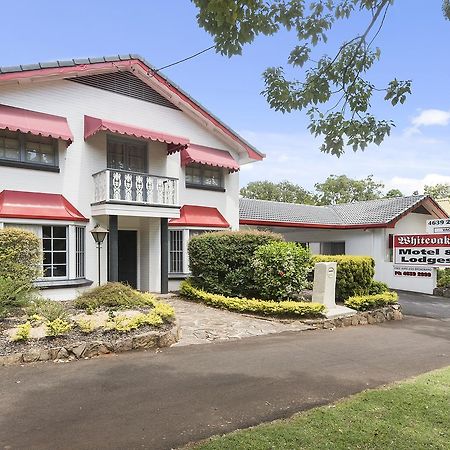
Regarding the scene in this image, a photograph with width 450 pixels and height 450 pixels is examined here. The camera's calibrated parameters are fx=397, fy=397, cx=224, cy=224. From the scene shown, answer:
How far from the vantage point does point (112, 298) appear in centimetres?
982

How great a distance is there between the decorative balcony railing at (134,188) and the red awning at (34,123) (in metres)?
1.65

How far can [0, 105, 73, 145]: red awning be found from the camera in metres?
11.4

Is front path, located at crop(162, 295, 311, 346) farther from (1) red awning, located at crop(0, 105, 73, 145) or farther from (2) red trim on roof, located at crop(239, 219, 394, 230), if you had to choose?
(2) red trim on roof, located at crop(239, 219, 394, 230)

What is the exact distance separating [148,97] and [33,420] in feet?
41.6

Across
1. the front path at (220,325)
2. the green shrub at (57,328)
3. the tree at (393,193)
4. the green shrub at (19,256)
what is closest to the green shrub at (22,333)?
the green shrub at (57,328)

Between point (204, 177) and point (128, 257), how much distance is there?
4.45 metres

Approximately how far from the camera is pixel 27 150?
40.2ft

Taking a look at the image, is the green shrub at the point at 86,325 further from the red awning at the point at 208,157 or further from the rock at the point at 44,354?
the red awning at the point at 208,157

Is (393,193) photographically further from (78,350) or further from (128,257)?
(78,350)

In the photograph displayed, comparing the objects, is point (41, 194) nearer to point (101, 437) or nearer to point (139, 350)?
point (139, 350)

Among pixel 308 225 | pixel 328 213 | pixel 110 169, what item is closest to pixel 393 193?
pixel 328 213

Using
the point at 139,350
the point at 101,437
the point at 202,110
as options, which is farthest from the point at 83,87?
the point at 101,437

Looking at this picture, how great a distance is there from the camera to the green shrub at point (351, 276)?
12945 mm

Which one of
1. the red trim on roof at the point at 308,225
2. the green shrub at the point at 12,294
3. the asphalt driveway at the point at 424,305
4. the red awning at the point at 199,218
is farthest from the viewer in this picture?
the red trim on roof at the point at 308,225
